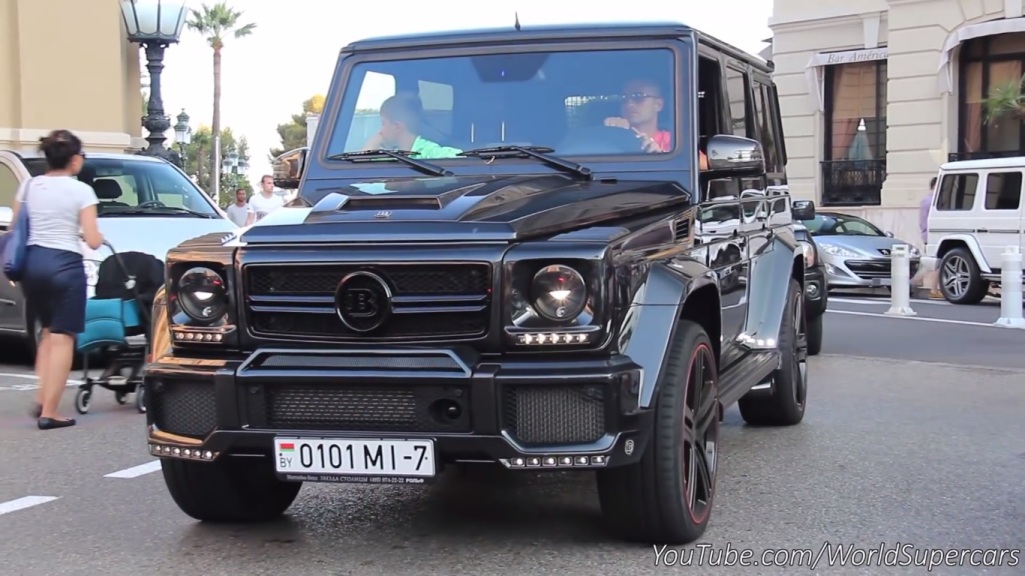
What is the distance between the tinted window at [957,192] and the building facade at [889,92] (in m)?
7.85

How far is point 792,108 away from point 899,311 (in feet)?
47.4

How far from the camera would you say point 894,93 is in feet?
89.5

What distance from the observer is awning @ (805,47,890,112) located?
92.5ft

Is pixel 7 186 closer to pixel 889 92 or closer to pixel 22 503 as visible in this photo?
pixel 22 503

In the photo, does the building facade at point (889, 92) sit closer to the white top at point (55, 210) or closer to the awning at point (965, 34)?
the awning at point (965, 34)

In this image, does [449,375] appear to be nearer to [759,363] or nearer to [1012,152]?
[759,363]

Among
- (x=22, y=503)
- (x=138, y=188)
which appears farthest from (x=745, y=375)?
(x=138, y=188)

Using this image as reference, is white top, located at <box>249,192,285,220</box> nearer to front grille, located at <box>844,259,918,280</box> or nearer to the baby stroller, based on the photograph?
the baby stroller

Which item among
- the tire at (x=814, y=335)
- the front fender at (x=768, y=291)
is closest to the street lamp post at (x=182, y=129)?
the tire at (x=814, y=335)

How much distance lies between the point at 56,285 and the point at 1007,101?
21.6 meters

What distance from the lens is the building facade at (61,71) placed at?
20.5 metres

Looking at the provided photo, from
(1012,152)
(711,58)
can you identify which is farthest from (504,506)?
(1012,152)

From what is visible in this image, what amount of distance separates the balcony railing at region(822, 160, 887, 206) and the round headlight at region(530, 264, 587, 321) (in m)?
25.2

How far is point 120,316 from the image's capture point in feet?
28.2
